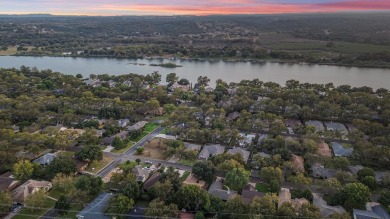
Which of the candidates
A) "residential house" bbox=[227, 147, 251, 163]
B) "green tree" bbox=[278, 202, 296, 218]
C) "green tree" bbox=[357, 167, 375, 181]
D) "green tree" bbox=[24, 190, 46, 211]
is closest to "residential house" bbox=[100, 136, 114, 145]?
"green tree" bbox=[24, 190, 46, 211]

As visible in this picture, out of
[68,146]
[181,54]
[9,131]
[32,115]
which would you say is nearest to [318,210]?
[68,146]

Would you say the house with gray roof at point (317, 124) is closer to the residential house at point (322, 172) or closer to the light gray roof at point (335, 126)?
the light gray roof at point (335, 126)

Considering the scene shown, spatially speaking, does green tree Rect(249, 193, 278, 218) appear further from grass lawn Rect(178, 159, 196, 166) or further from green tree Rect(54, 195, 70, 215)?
green tree Rect(54, 195, 70, 215)

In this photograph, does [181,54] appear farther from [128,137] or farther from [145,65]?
[128,137]

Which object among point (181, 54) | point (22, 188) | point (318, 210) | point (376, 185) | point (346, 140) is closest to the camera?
point (318, 210)

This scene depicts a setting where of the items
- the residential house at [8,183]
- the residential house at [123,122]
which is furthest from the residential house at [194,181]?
the residential house at [123,122]

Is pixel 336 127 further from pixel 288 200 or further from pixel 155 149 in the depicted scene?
pixel 155 149
